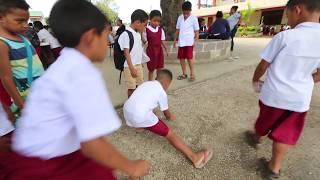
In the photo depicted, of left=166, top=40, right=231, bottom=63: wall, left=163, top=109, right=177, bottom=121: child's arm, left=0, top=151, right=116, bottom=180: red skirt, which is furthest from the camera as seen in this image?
left=166, top=40, right=231, bottom=63: wall

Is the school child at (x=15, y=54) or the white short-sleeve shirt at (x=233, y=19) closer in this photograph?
the school child at (x=15, y=54)

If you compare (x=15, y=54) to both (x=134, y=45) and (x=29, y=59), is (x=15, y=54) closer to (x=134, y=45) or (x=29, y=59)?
(x=29, y=59)

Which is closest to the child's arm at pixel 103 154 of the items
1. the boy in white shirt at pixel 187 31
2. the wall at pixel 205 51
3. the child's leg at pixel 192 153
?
the child's leg at pixel 192 153

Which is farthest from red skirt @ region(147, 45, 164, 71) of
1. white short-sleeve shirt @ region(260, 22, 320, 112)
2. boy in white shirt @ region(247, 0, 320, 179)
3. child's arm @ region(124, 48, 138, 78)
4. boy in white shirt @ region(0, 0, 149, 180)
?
boy in white shirt @ region(0, 0, 149, 180)

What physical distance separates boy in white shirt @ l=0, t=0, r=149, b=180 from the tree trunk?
23.3 feet

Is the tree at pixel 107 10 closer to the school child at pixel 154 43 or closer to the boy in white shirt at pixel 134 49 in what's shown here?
the boy in white shirt at pixel 134 49

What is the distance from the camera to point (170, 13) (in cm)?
788

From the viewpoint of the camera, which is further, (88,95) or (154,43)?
(154,43)

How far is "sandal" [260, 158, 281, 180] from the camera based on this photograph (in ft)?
7.71

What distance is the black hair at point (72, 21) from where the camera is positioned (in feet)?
3.27

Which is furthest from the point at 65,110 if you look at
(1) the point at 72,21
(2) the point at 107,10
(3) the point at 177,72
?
(2) the point at 107,10

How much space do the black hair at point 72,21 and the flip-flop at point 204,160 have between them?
1865mm

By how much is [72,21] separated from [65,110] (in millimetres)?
331

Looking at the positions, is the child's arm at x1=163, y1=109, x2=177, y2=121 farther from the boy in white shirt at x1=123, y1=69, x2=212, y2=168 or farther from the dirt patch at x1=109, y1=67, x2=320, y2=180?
the boy in white shirt at x1=123, y1=69, x2=212, y2=168
